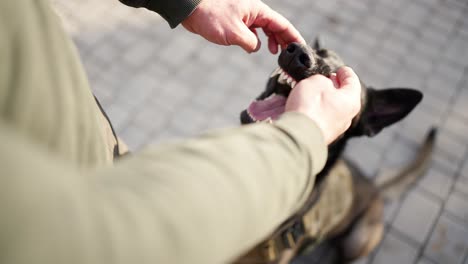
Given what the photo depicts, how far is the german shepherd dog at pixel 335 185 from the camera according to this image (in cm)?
186

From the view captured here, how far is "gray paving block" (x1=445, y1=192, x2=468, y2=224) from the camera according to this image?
125 inches

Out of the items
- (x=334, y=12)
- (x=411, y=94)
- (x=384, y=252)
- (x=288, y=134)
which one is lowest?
(x=384, y=252)

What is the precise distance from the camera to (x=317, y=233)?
7.55ft

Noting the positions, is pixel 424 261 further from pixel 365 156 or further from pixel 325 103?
pixel 325 103

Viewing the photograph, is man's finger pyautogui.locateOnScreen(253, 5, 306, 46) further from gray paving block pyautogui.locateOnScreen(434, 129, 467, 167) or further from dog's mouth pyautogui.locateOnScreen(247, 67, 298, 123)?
gray paving block pyautogui.locateOnScreen(434, 129, 467, 167)

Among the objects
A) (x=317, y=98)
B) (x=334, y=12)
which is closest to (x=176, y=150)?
(x=317, y=98)

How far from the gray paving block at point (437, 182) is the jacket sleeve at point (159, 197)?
279cm

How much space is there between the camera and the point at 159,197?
62cm

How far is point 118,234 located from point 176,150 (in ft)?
0.73

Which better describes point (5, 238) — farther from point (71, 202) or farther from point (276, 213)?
point (276, 213)

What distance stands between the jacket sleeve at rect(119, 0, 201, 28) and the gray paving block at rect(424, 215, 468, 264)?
2631mm

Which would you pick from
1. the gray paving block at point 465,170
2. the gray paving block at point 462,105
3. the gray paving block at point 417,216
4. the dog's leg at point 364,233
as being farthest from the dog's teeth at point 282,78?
the gray paving block at point 462,105

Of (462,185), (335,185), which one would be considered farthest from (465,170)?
(335,185)

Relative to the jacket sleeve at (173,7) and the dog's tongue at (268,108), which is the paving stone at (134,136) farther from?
the jacket sleeve at (173,7)
